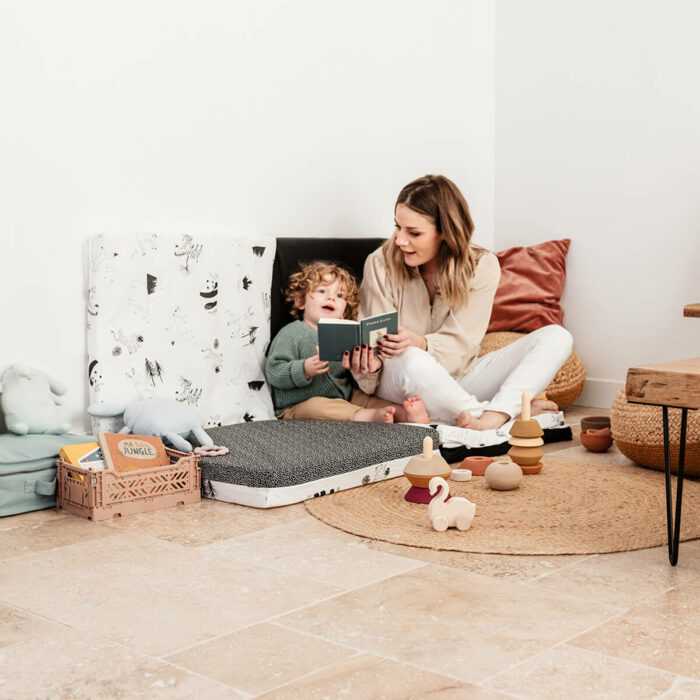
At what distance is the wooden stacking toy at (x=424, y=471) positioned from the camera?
2.34 m

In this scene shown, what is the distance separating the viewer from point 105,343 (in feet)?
9.16

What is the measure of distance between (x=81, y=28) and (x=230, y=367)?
1121 mm

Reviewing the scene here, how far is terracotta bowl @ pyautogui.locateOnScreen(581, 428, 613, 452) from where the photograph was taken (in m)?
3.01

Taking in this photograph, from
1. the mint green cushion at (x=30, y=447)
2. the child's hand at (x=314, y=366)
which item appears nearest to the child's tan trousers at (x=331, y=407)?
the child's hand at (x=314, y=366)

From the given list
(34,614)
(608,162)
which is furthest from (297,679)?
(608,162)

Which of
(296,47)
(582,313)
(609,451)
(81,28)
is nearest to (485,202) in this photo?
(582,313)

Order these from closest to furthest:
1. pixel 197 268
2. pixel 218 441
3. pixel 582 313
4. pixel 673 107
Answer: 1. pixel 218 441
2. pixel 197 268
3. pixel 673 107
4. pixel 582 313

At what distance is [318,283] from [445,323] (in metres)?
0.45

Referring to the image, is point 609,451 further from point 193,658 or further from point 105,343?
point 193,658

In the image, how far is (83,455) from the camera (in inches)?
95.5

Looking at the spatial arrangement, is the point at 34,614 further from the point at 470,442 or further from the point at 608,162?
the point at 608,162

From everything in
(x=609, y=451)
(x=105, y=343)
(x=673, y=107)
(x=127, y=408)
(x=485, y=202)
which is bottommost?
(x=609, y=451)

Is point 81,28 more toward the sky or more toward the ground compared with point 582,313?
more toward the sky

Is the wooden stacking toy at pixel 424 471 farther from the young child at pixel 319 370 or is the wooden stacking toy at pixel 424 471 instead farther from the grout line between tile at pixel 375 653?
the grout line between tile at pixel 375 653
